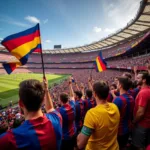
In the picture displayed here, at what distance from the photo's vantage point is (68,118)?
110 inches

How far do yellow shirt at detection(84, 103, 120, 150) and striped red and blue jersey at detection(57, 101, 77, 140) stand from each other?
94 cm

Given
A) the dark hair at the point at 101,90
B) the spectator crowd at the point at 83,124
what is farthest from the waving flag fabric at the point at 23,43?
the dark hair at the point at 101,90

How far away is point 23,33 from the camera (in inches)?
148

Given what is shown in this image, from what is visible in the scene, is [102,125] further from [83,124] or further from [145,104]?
[145,104]

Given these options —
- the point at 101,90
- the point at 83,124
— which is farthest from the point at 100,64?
the point at 83,124

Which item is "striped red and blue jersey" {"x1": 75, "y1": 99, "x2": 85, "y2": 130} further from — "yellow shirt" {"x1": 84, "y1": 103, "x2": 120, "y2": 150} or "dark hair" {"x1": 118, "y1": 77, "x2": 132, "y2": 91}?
"yellow shirt" {"x1": 84, "y1": 103, "x2": 120, "y2": 150}

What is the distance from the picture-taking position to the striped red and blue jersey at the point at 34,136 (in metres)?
1.22

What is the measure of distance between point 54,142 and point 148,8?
22303mm

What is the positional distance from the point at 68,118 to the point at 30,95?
162 centimetres

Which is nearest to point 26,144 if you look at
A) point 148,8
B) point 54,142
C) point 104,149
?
point 54,142

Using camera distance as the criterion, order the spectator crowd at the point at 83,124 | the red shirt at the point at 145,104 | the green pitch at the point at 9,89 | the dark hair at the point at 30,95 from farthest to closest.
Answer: the green pitch at the point at 9,89
the red shirt at the point at 145,104
the dark hair at the point at 30,95
the spectator crowd at the point at 83,124

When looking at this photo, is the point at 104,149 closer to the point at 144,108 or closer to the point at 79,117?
the point at 144,108

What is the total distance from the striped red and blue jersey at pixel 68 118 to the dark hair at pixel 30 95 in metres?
1.40

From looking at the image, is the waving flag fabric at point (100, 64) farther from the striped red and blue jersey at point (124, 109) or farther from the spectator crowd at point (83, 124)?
the striped red and blue jersey at point (124, 109)
